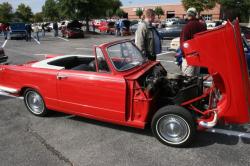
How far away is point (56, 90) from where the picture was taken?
502cm

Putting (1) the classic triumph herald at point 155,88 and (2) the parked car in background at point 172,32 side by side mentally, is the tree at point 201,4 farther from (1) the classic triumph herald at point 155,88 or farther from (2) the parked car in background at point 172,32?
(1) the classic triumph herald at point 155,88

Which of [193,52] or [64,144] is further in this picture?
[64,144]

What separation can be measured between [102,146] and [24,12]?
9311 centimetres

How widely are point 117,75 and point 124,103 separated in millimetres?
439

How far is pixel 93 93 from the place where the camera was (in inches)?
181

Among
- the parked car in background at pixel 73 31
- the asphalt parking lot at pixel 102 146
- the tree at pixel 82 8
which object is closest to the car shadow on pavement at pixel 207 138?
the asphalt parking lot at pixel 102 146

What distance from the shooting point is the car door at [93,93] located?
4371 millimetres

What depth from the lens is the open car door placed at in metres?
3.58

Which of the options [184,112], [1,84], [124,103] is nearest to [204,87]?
[184,112]

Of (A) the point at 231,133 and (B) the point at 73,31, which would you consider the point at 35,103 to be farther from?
(B) the point at 73,31

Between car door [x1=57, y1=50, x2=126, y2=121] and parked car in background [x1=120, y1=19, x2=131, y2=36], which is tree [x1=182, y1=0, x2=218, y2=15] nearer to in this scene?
parked car in background [x1=120, y1=19, x2=131, y2=36]

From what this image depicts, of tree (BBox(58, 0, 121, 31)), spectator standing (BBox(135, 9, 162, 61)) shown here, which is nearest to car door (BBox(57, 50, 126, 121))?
spectator standing (BBox(135, 9, 162, 61))

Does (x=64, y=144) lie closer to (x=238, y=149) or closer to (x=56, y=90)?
(x=56, y=90)

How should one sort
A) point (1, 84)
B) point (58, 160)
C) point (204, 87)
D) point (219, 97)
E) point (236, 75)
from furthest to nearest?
1. point (1, 84)
2. point (204, 87)
3. point (219, 97)
4. point (58, 160)
5. point (236, 75)
